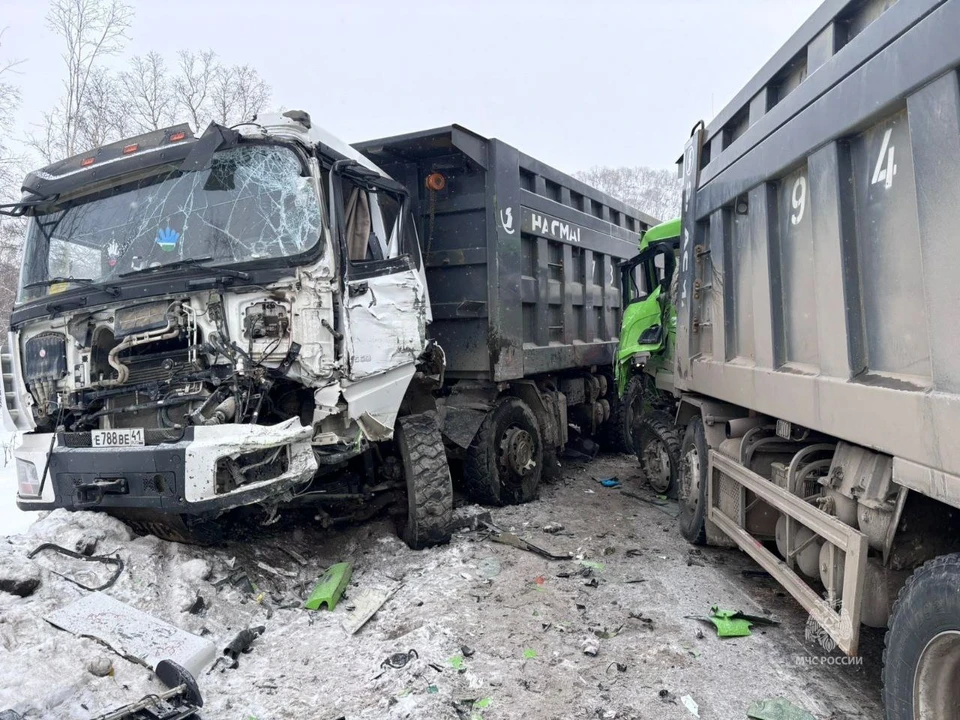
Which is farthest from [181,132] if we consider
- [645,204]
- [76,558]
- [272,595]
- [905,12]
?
[645,204]

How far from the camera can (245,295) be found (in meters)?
3.71

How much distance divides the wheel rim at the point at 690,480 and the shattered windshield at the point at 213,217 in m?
3.20

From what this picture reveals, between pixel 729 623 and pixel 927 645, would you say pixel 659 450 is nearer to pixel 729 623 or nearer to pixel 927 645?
pixel 729 623

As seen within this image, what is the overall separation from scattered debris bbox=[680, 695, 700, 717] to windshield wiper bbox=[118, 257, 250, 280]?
309cm

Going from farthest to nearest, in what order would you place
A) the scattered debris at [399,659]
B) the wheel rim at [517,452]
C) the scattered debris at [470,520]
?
the wheel rim at [517,452]
the scattered debris at [470,520]
the scattered debris at [399,659]

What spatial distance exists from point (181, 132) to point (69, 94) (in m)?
16.0

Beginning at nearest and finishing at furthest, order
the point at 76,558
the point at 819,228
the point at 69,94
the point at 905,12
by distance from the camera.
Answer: the point at 905,12, the point at 819,228, the point at 76,558, the point at 69,94

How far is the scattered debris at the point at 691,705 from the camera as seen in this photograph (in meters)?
2.70

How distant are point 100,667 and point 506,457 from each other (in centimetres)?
374

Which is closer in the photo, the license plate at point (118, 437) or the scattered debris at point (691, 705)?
the scattered debris at point (691, 705)

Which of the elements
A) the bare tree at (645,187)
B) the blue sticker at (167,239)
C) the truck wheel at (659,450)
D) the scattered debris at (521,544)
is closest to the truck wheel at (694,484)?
the truck wheel at (659,450)

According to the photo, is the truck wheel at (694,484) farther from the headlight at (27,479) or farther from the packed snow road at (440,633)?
the headlight at (27,479)

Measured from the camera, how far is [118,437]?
11.9 ft

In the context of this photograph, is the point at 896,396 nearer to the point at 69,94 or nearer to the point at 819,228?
the point at 819,228
